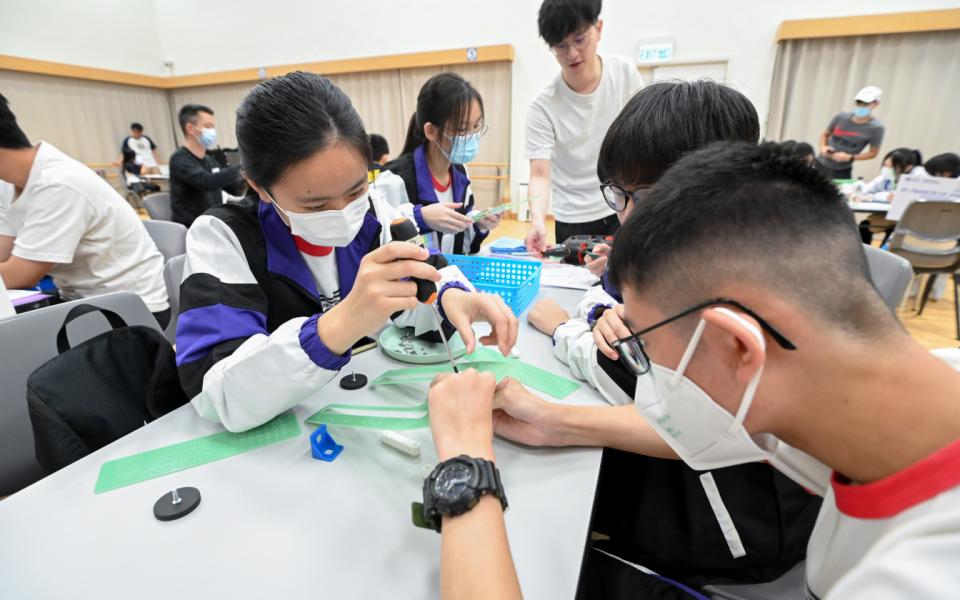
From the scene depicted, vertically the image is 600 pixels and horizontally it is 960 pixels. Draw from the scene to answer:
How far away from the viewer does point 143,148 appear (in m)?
8.06

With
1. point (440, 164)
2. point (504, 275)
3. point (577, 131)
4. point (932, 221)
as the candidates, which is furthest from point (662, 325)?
point (932, 221)

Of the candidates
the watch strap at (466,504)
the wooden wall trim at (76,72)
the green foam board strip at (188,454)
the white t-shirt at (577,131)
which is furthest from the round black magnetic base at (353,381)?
the wooden wall trim at (76,72)

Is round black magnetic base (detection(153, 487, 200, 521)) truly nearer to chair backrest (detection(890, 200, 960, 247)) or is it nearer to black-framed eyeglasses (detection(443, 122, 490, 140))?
black-framed eyeglasses (detection(443, 122, 490, 140))

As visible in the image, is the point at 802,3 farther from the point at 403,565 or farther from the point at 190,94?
the point at 190,94

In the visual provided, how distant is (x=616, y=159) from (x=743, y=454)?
0.70 m

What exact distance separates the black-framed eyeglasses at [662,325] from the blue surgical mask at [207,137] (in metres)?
4.36

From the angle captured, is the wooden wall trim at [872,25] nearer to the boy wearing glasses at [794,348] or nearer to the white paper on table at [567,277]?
the white paper on table at [567,277]

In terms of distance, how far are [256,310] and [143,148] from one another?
30.5 feet

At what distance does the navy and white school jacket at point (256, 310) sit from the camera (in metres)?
0.82

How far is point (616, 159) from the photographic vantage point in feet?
3.58

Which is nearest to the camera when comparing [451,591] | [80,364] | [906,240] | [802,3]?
[451,591]

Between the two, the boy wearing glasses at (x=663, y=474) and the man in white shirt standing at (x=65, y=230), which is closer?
the boy wearing glasses at (x=663, y=474)

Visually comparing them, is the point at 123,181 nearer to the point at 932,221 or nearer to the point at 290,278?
the point at 290,278

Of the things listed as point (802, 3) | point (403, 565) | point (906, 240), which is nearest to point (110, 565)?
point (403, 565)
